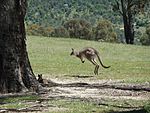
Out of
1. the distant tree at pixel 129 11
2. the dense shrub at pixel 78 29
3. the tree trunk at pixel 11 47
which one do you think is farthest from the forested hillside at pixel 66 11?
the tree trunk at pixel 11 47

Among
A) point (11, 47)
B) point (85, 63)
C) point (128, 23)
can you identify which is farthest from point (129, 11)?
point (11, 47)

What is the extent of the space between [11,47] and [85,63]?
492 inches

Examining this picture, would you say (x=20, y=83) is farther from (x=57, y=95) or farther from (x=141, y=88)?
(x=141, y=88)

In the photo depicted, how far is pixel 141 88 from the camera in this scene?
15789 millimetres

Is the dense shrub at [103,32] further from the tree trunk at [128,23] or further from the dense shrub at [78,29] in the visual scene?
the tree trunk at [128,23]

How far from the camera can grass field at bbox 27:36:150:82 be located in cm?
2139

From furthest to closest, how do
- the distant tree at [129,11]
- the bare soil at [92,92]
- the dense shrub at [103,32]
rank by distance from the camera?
1. the dense shrub at [103,32]
2. the distant tree at [129,11]
3. the bare soil at [92,92]

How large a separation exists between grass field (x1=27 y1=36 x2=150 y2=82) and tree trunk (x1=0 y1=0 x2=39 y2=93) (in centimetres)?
522

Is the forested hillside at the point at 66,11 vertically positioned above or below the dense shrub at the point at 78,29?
above

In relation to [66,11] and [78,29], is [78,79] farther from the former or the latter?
[66,11]

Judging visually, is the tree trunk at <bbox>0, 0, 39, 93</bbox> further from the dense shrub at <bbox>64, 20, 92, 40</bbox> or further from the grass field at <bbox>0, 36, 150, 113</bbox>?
the dense shrub at <bbox>64, 20, 92, 40</bbox>

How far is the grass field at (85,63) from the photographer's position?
21.4 meters

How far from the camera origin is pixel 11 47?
47.2 feet

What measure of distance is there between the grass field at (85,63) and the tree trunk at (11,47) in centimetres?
522
